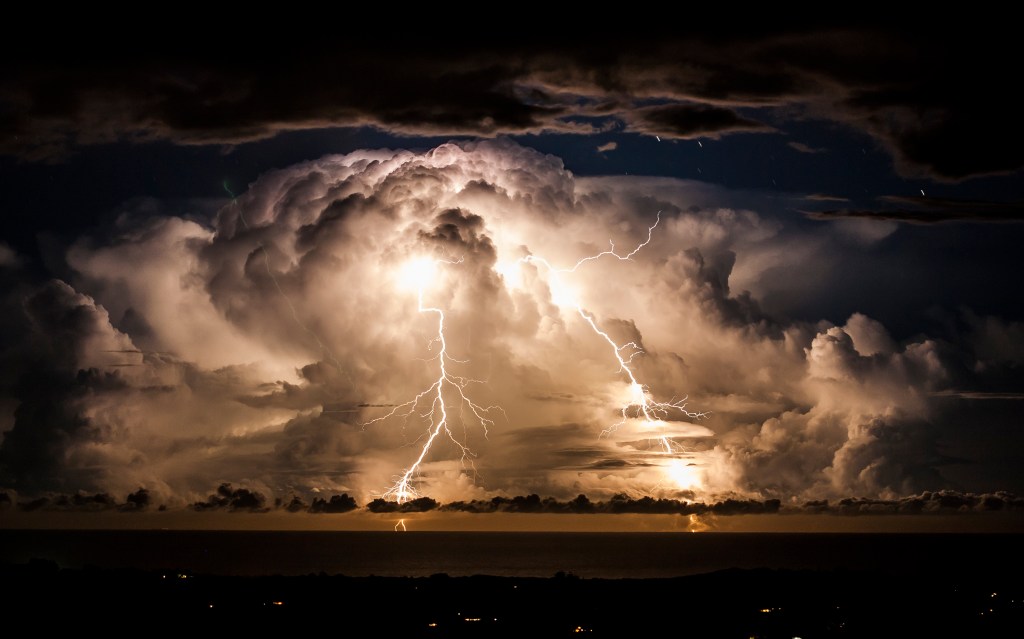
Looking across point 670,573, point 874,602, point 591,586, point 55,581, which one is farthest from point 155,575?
point 670,573

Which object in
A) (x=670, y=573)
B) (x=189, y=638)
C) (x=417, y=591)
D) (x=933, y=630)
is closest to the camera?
(x=189, y=638)

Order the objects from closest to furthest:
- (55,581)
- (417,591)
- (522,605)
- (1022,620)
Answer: (1022,620)
(522,605)
(55,581)
(417,591)

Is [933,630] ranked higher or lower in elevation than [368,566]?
lower

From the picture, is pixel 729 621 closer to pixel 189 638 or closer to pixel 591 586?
pixel 591 586

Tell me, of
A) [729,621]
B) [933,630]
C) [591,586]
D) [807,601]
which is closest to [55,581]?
[591,586]

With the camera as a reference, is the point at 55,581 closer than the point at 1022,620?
No

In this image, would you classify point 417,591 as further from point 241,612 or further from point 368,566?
point 368,566
